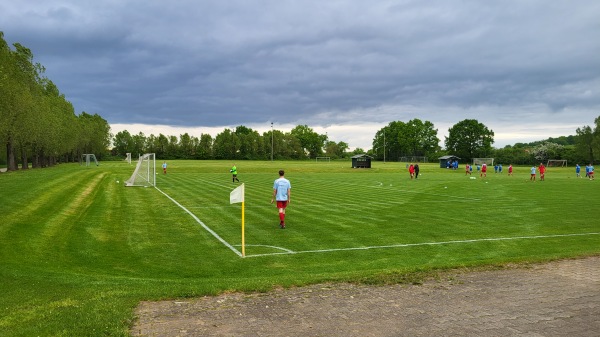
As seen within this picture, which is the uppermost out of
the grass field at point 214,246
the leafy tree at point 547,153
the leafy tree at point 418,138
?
the leafy tree at point 418,138

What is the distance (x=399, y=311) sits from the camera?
6.33 meters

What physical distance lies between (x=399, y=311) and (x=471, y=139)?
146 meters

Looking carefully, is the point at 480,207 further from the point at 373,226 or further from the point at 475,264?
the point at 475,264

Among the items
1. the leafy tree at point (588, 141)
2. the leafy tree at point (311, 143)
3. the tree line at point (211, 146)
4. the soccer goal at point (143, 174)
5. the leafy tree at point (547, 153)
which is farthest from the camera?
the leafy tree at point (311, 143)

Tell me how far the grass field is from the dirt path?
0.56 metres

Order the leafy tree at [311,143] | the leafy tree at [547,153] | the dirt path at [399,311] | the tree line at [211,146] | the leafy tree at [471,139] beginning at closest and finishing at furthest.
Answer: the dirt path at [399,311] → the leafy tree at [547,153] → the leafy tree at [471,139] → the tree line at [211,146] → the leafy tree at [311,143]

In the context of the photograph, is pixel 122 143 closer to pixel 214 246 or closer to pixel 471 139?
pixel 471 139

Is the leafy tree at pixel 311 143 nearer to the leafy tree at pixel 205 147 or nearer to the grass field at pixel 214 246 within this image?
the leafy tree at pixel 205 147

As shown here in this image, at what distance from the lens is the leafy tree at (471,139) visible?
139 m

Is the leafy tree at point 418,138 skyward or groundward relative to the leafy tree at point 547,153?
skyward

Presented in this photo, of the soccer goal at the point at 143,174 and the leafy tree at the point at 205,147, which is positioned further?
the leafy tree at the point at 205,147

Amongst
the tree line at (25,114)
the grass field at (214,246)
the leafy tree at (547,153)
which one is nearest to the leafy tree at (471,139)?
the leafy tree at (547,153)

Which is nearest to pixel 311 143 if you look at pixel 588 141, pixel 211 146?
pixel 211 146

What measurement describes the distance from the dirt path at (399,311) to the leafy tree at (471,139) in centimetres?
14093
